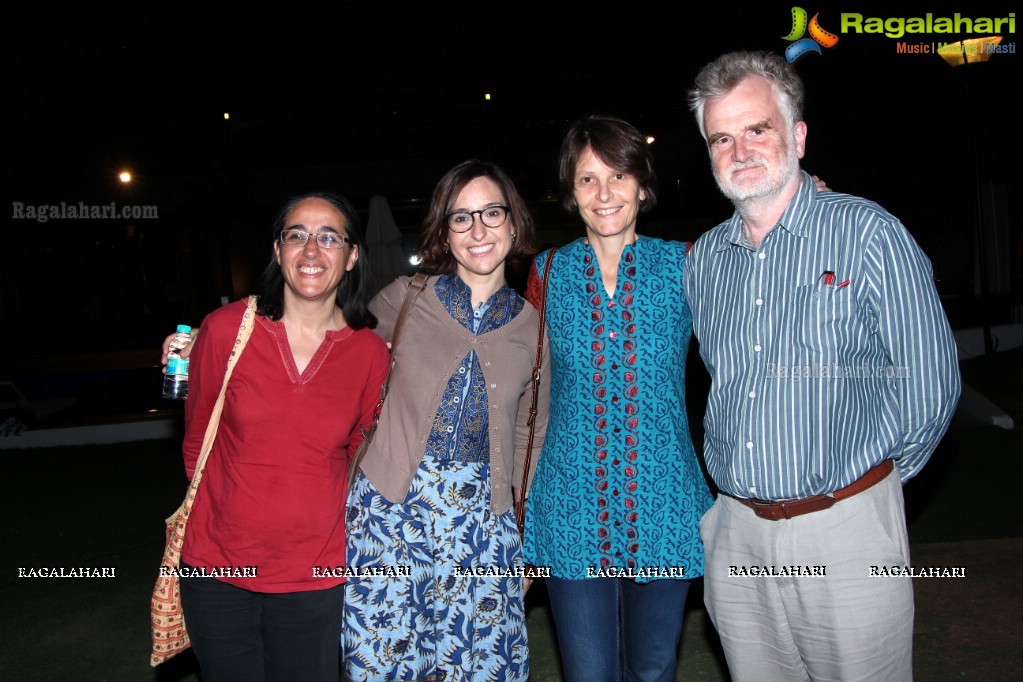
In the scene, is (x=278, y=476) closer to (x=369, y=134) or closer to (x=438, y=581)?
(x=438, y=581)

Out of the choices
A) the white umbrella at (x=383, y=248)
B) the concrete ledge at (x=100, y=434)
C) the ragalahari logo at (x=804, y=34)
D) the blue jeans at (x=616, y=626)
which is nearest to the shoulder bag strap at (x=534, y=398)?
the blue jeans at (x=616, y=626)

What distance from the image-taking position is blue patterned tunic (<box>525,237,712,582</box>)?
7.68 feet

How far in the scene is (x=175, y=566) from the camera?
2373mm

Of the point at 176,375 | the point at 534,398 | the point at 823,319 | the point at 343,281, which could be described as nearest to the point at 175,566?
the point at 176,375

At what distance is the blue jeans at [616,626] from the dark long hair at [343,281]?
1113 mm

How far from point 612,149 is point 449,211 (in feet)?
1.89

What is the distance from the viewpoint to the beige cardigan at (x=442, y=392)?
2393mm

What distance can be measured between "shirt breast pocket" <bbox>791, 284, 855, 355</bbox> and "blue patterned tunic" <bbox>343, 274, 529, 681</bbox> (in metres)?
1.05

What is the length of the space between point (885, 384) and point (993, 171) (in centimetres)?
1233

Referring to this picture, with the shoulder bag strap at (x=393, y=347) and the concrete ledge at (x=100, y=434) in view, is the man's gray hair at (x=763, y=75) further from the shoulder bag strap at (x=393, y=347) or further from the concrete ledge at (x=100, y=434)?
the concrete ledge at (x=100, y=434)

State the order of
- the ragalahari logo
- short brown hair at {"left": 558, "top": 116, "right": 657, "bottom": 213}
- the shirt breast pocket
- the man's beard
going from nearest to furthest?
the shirt breast pocket < the man's beard < short brown hair at {"left": 558, "top": 116, "right": 657, "bottom": 213} < the ragalahari logo

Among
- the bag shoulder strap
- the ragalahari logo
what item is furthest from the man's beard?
the ragalahari logo

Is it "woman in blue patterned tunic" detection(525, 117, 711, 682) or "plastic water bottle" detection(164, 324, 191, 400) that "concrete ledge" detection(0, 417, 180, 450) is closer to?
"plastic water bottle" detection(164, 324, 191, 400)

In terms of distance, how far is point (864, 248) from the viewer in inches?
76.5
